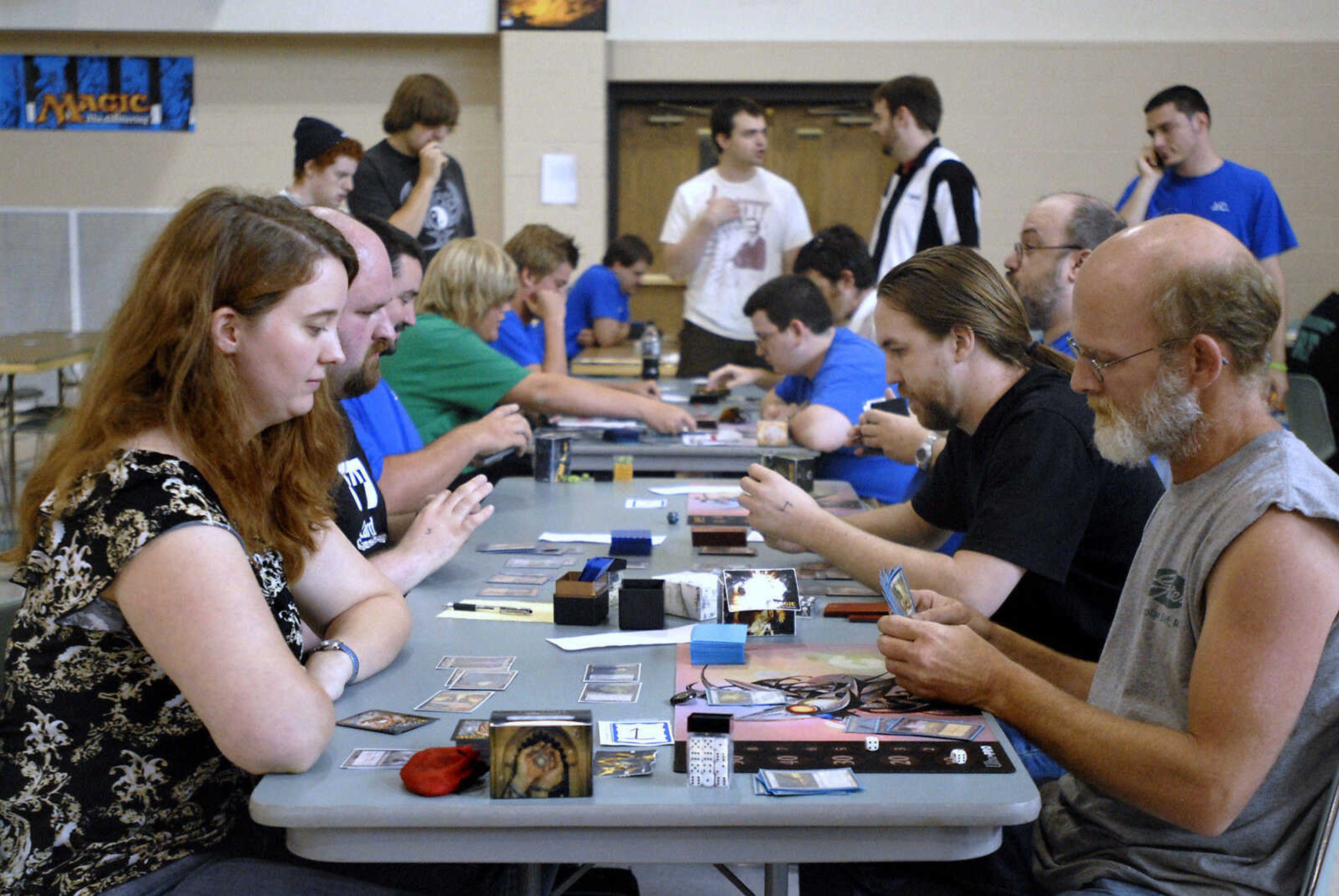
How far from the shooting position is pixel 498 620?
6.45 feet

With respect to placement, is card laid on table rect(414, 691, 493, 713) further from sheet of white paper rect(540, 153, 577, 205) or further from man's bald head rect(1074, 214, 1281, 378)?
sheet of white paper rect(540, 153, 577, 205)

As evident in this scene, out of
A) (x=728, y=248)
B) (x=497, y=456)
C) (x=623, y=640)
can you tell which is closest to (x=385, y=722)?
(x=623, y=640)

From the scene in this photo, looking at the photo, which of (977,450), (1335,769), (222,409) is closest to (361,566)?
(222,409)

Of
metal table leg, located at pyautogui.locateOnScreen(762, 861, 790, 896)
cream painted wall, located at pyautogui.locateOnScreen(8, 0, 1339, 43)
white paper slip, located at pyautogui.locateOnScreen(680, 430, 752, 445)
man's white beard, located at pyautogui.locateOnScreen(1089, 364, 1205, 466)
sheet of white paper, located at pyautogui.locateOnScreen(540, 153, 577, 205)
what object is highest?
cream painted wall, located at pyautogui.locateOnScreen(8, 0, 1339, 43)

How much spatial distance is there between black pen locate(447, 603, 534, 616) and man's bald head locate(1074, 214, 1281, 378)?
3.34ft

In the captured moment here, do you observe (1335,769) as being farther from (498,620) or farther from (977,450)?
(498,620)

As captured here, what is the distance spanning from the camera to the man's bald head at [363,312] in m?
2.47

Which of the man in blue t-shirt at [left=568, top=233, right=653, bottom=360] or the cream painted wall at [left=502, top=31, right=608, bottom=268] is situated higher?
the cream painted wall at [left=502, top=31, right=608, bottom=268]

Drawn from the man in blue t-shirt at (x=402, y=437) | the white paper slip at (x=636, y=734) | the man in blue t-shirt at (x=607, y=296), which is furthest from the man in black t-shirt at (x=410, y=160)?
the white paper slip at (x=636, y=734)

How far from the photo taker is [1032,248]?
291 centimetres

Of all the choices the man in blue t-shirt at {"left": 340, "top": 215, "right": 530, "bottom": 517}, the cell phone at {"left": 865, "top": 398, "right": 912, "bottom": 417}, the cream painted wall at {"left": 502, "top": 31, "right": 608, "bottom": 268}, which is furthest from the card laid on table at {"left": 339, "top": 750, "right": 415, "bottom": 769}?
the cream painted wall at {"left": 502, "top": 31, "right": 608, "bottom": 268}

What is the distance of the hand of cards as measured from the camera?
1678 millimetres

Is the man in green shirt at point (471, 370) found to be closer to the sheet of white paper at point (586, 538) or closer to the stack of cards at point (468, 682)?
the sheet of white paper at point (586, 538)

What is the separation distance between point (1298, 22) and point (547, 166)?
191 inches
